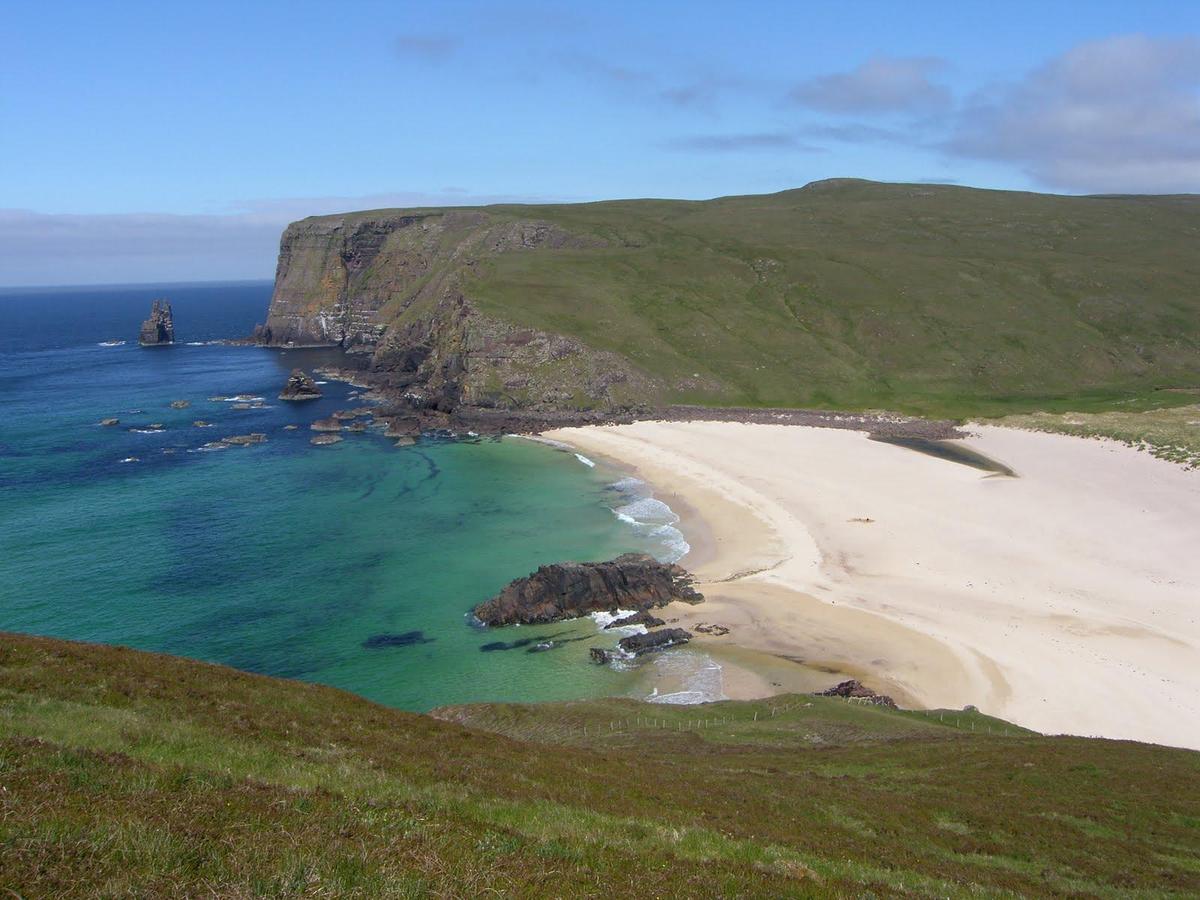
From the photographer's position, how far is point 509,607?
172 feet

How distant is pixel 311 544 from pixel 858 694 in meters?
44.7

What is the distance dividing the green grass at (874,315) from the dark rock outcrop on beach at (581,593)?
6314 cm

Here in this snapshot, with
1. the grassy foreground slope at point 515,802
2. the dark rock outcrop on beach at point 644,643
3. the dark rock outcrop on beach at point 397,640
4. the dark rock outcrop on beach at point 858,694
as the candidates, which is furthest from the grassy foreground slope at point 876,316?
the grassy foreground slope at point 515,802

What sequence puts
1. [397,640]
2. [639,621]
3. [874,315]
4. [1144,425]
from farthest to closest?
[874,315], [1144,425], [639,621], [397,640]

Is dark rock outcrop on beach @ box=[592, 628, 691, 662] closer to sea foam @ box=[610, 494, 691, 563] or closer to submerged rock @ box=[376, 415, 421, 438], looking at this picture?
sea foam @ box=[610, 494, 691, 563]

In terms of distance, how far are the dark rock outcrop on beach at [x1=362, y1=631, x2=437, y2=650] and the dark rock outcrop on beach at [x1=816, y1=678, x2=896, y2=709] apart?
24416 mm

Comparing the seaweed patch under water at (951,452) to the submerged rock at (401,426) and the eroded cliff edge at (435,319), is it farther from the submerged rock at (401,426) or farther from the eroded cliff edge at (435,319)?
the submerged rock at (401,426)

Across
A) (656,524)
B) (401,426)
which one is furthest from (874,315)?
(656,524)

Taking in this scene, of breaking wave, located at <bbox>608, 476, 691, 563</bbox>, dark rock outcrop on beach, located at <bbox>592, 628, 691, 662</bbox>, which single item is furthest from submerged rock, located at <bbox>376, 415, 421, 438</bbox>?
dark rock outcrop on beach, located at <bbox>592, 628, 691, 662</bbox>

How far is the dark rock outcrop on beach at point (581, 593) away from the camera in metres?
52.5

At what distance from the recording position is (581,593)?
5428cm

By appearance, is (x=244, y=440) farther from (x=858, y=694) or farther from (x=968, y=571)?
(x=968, y=571)

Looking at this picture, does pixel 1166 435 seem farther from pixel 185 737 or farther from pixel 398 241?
pixel 398 241

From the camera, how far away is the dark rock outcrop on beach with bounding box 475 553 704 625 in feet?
172
